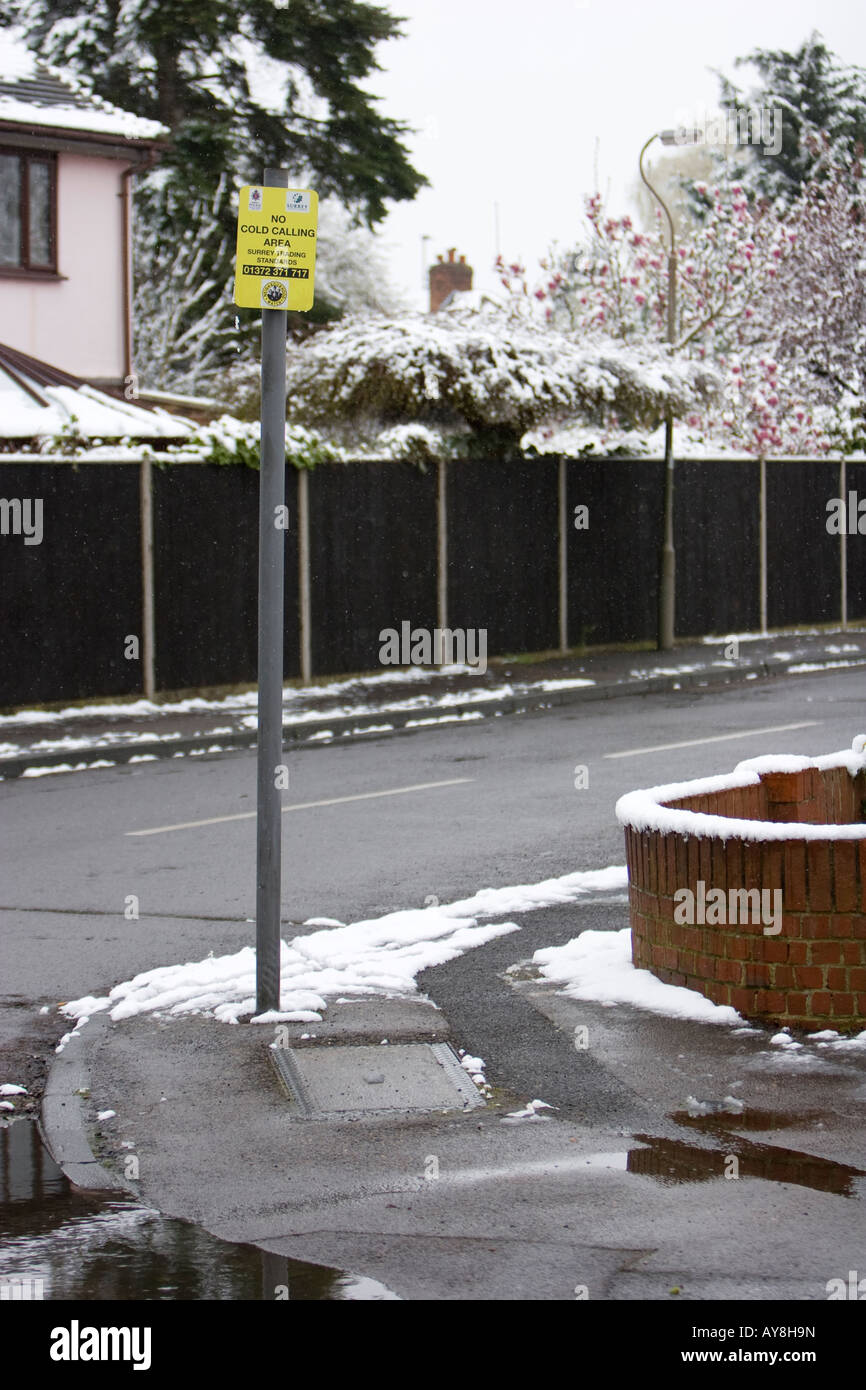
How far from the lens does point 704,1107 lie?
18.1 feet

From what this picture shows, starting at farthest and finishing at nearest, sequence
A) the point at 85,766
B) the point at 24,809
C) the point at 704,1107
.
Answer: the point at 85,766 → the point at 24,809 → the point at 704,1107

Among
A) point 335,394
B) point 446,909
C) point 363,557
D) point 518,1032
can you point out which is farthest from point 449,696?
point 518,1032

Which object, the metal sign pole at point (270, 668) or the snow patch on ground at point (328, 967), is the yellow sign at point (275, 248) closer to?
the metal sign pole at point (270, 668)

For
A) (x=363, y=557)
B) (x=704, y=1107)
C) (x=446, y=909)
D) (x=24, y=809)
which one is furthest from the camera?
(x=363, y=557)

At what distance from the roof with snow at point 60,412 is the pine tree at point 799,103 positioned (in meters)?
35.2

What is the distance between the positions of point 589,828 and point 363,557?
8.62m

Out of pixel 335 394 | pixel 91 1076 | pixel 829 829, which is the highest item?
pixel 335 394

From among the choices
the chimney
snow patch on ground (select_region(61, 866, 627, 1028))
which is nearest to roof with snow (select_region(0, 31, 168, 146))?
snow patch on ground (select_region(61, 866, 627, 1028))

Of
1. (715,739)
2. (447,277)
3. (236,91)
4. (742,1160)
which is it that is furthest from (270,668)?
(447,277)

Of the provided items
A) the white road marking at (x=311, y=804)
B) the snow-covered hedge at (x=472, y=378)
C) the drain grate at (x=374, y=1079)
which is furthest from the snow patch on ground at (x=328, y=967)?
the snow-covered hedge at (x=472, y=378)

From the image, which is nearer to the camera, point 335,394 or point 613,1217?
point 613,1217

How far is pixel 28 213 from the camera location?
25.0 meters

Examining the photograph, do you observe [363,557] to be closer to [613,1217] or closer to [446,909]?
[446,909]

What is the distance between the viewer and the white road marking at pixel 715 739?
1371 cm
